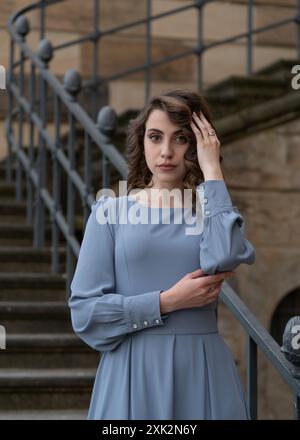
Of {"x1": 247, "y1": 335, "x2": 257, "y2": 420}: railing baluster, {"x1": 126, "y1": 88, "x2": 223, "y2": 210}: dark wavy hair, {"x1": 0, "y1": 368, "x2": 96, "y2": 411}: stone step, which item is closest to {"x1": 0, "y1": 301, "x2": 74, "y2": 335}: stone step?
{"x1": 0, "y1": 368, "x2": 96, "y2": 411}: stone step

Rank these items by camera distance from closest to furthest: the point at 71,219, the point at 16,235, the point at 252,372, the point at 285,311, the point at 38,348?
1. the point at 252,372
2. the point at 38,348
3. the point at 71,219
4. the point at 16,235
5. the point at 285,311

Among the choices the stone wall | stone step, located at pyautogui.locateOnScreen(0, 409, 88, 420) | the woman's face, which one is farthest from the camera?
the stone wall

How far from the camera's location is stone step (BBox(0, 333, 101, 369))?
4.95 meters

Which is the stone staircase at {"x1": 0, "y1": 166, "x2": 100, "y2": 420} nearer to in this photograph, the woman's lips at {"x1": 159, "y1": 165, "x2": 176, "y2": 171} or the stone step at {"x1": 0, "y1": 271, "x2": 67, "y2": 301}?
the stone step at {"x1": 0, "y1": 271, "x2": 67, "y2": 301}

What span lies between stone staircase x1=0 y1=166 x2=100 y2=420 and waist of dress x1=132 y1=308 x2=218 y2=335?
185cm

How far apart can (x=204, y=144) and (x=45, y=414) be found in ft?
7.14

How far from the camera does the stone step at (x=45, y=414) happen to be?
4484mm

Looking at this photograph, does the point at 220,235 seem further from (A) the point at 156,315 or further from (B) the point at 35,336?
(B) the point at 35,336

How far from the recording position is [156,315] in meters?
2.72

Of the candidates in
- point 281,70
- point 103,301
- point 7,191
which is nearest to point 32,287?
point 7,191

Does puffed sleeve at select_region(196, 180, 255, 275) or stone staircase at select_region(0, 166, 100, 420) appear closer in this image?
puffed sleeve at select_region(196, 180, 255, 275)

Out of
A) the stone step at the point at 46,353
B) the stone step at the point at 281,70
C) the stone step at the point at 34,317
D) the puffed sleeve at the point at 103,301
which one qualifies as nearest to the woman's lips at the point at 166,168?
the puffed sleeve at the point at 103,301

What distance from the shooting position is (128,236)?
2.77m

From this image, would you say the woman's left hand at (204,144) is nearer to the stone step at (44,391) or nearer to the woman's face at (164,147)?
the woman's face at (164,147)
